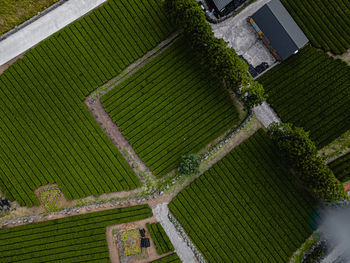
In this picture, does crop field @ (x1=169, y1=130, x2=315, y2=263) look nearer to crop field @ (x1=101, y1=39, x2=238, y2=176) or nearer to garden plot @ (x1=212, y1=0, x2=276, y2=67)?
crop field @ (x1=101, y1=39, x2=238, y2=176)

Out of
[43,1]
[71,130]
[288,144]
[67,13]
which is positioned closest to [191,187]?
[288,144]

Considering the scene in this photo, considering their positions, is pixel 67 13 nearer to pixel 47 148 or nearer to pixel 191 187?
pixel 47 148

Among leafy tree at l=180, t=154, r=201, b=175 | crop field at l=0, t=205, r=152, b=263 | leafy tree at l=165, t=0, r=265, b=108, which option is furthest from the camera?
leafy tree at l=180, t=154, r=201, b=175

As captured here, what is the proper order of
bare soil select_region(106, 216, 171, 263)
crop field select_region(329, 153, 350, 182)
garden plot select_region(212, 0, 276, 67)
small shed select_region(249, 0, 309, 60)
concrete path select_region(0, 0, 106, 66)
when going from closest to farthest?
bare soil select_region(106, 216, 171, 263), crop field select_region(329, 153, 350, 182), small shed select_region(249, 0, 309, 60), concrete path select_region(0, 0, 106, 66), garden plot select_region(212, 0, 276, 67)

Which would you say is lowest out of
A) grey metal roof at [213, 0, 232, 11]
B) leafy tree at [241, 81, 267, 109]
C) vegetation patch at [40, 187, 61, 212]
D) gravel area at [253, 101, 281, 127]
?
gravel area at [253, 101, 281, 127]

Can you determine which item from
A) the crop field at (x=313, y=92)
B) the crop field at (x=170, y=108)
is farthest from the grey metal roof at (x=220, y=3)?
the crop field at (x=313, y=92)

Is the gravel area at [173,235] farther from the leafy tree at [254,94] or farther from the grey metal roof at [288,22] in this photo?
the grey metal roof at [288,22]

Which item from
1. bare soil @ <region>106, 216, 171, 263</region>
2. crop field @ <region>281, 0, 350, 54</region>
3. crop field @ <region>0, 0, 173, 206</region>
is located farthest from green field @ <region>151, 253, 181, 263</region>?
crop field @ <region>281, 0, 350, 54</region>
